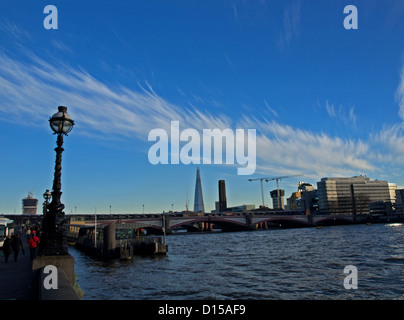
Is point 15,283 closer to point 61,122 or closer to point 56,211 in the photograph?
point 56,211

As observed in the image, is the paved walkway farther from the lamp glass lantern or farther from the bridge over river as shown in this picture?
the bridge over river

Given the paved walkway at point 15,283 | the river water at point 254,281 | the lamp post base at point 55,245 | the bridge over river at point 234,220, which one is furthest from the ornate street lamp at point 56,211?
the bridge over river at point 234,220

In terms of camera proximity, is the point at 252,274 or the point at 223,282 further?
the point at 252,274

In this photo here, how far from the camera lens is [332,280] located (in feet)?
73.0

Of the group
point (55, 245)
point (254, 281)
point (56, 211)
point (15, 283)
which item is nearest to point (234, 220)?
point (254, 281)

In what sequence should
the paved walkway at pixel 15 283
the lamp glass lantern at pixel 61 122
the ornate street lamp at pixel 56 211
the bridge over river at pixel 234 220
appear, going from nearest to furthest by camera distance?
the paved walkway at pixel 15 283
the ornate street lamp at pixel 56 211
the lamp glass lantern at pixel 61 122
the bridge over river at pixel 234 220

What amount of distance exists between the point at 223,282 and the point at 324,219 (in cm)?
15015

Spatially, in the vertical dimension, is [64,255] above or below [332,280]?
above

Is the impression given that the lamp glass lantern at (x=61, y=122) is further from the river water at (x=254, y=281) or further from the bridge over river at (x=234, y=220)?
the bridge over river at (x=234, y=220)

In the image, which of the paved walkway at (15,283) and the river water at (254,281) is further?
the river water at (254,281)

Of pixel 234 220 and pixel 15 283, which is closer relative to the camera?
pixel 15 283
